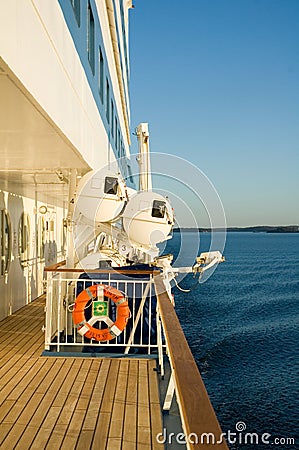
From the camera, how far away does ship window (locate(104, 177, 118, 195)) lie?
6355 millimetres

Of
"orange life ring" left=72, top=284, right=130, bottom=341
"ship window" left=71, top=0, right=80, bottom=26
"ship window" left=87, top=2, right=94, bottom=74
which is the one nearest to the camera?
"ship window" left=71, top=0, right=80, bottom=26

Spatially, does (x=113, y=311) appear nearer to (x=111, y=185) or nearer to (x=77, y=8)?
(x=111, y=185)

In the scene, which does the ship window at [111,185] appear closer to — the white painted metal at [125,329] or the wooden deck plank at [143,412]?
the white painted metal at [125,329]

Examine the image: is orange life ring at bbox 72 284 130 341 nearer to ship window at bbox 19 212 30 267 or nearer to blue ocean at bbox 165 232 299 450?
blue ocean at bbox 165 232 299 450

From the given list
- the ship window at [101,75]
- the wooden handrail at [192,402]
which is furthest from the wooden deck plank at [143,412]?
the ship window at [101,75]

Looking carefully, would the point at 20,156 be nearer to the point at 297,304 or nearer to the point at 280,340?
the point at 280,340

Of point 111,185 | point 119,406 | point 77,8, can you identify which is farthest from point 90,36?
point 119,406

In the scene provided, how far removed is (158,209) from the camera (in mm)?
7164

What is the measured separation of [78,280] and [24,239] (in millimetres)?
3527

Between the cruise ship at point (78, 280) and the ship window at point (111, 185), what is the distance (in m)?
0.02

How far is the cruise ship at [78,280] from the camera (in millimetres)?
2627

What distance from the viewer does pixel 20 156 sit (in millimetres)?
5082

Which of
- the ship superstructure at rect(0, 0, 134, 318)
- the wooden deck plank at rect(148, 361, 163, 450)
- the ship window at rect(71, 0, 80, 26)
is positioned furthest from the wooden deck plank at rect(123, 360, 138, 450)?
the ship window at rect(71, 0, 80, 26)

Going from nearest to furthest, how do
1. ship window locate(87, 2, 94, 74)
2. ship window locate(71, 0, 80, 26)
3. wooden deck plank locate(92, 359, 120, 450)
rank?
1. wooden deck plank locate(92, 359, 120, 450)
2. ship window locate(71, 0, 80, 26)
3. ship window locate(87, 2, 94, 74)
